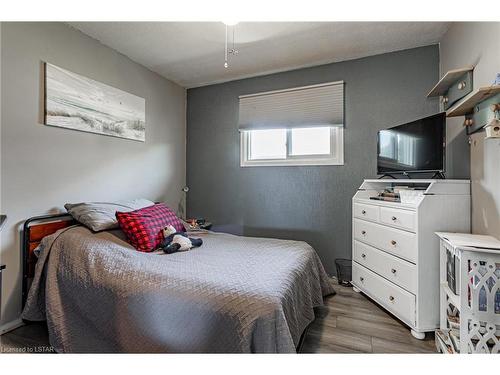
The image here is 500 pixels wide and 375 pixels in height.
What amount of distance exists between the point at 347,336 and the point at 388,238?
0.84 metres

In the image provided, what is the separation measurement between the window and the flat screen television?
473 millimetres

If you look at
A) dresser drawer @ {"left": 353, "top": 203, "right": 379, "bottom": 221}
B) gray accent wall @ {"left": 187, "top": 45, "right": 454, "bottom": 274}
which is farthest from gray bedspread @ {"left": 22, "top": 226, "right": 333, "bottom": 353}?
gray accent wall @ {"left": 187, "top": 45, "right": 454, "bottom": 274}

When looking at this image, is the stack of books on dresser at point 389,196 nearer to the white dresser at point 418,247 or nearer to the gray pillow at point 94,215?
the white dresser at point 418,247

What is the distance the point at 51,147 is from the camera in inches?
78.5

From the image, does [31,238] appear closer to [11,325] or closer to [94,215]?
[94,215]

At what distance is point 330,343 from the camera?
164cm

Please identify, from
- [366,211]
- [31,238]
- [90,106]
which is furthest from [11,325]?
[366,211]

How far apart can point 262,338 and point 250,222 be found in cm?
213

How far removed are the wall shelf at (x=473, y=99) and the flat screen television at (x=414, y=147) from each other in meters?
0.13

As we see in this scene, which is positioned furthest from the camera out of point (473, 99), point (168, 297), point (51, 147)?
point (51, 147)

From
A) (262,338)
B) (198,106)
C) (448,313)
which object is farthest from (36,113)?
(448,313)

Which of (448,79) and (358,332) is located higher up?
(448,79)

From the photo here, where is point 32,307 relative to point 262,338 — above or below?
below
